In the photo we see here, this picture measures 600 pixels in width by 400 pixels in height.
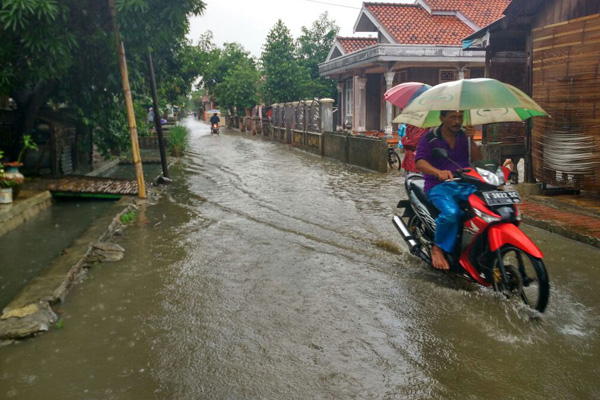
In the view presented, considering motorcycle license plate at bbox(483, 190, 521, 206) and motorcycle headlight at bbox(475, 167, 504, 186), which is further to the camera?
motorcycle headlight at bbox(475, 167, 504, 186)

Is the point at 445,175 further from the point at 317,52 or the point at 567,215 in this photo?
the point at 317,52

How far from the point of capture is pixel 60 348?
380cm

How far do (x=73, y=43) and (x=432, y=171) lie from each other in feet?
21.2

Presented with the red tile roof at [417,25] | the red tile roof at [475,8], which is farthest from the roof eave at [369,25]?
the red tile roof at [475,8]

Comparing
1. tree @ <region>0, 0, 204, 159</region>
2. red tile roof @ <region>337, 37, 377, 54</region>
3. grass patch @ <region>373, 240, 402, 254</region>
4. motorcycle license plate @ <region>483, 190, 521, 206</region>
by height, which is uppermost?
red tile roof @ <region>337, 37, 377, 54</region>

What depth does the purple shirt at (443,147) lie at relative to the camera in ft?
16.9

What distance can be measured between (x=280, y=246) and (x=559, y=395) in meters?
4.04

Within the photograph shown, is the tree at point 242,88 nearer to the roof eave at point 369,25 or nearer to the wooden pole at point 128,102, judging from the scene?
the roof eave at point 369,25

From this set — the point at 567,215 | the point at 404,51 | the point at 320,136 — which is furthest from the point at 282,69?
the point at 567,215

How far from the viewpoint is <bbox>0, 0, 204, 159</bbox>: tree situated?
789 cm

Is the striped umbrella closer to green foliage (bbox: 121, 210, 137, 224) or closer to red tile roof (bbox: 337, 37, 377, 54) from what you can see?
green foliage (bbox: 121, 210, 137, 224)

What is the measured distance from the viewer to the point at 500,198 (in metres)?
4.43

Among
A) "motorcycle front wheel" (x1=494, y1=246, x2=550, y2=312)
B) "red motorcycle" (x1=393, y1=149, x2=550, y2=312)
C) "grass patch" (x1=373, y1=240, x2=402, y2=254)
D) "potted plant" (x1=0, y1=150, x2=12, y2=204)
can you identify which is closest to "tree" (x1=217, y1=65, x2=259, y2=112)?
"potted plant" (x1=0, y1=150, x2=12, y2=204)

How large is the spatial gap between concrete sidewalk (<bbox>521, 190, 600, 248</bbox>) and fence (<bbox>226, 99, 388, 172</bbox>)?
5.62 meters
